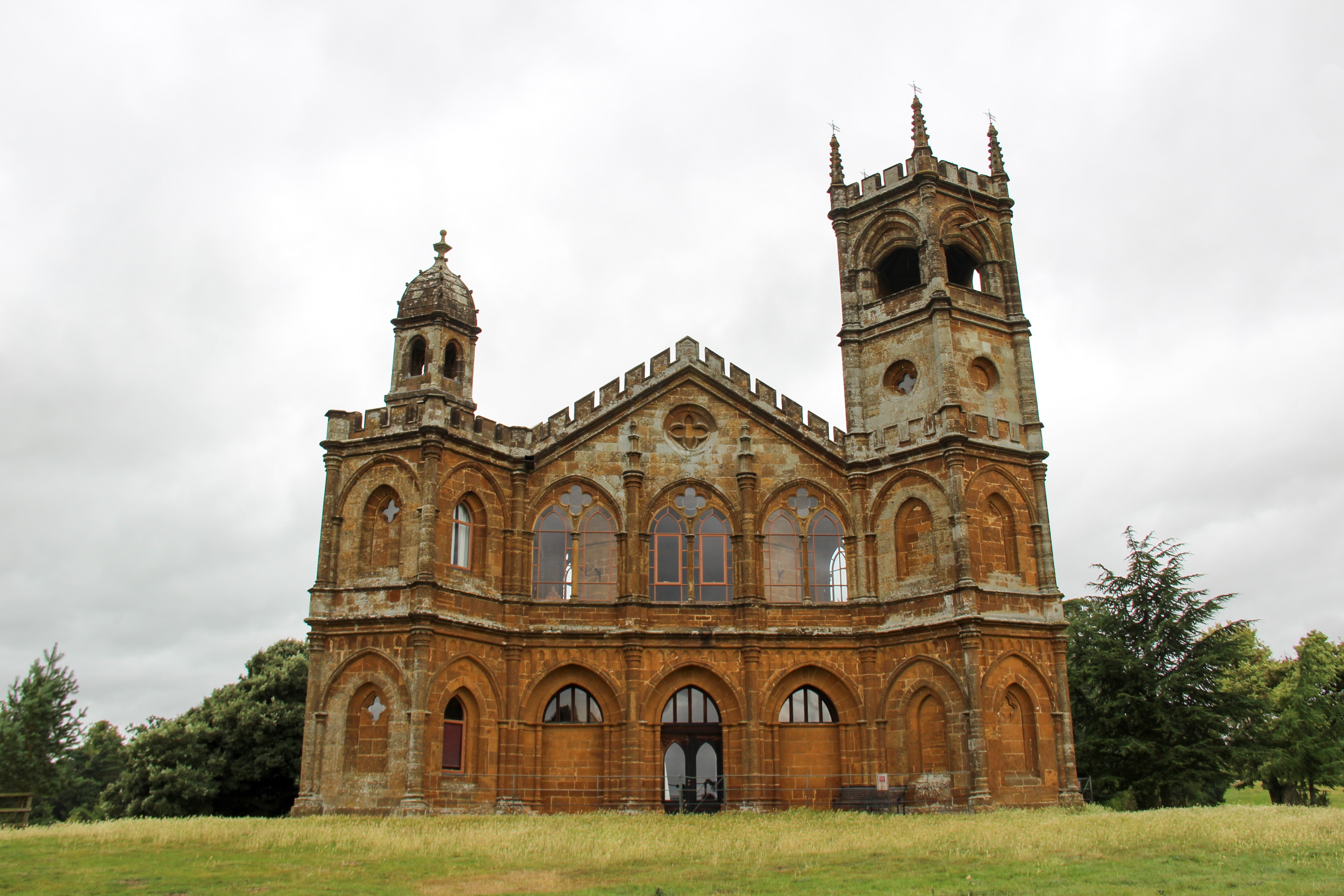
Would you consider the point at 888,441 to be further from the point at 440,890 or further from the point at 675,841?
the point at 440,890

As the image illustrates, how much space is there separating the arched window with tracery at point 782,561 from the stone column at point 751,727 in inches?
76.3

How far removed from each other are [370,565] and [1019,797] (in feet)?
59.7

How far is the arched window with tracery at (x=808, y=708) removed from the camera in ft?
103

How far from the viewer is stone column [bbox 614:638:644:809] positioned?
2962 centimetres

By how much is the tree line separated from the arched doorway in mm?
12228

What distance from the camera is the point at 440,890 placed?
48.3 ft

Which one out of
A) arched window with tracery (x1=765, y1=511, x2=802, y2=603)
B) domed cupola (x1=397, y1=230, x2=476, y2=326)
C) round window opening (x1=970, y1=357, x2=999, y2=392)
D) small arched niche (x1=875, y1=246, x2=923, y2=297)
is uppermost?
small arched niche (x1=875, y1=246, x2=923, y2=297)

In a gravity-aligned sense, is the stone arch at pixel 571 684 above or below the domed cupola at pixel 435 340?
below

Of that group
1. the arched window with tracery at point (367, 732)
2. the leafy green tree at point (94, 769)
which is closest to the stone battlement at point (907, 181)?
the arched window with tracery at point (367, 732)

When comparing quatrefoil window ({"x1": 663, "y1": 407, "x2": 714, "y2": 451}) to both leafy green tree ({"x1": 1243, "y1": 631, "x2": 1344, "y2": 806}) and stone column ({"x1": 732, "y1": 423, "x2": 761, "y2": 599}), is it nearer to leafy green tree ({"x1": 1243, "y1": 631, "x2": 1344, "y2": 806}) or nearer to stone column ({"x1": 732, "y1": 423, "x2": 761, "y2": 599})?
stone column ({"x1": 732, "y1": 423, "x2": 761, "y2": 599})

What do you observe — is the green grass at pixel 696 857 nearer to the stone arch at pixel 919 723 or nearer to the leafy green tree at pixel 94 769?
the stone arch at pixel 919 723

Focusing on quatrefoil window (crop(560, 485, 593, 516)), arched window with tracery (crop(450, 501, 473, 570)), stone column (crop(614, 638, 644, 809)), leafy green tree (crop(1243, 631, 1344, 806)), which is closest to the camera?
stone column (crop(614, 638, 644, 809))

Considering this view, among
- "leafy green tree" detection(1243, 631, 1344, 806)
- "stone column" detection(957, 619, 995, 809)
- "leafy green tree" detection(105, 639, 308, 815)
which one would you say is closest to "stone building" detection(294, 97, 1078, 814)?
"stone column" detection(957, 619, 995, 809)

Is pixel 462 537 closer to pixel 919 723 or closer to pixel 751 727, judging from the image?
pixel 751 727
